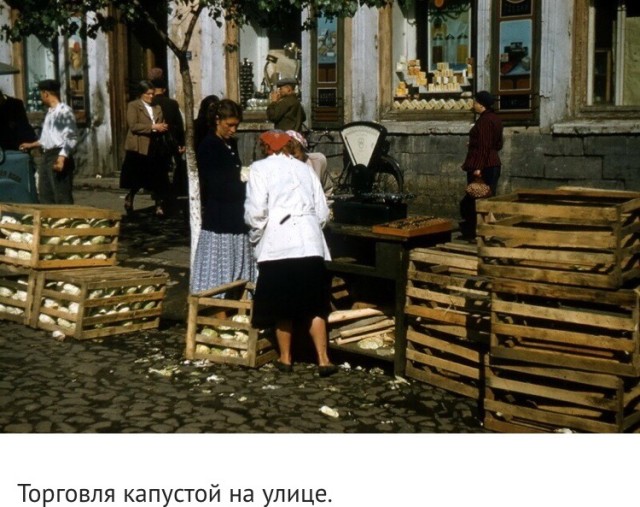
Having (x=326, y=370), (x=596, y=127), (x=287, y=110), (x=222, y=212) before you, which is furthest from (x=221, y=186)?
(x=596, y=127)

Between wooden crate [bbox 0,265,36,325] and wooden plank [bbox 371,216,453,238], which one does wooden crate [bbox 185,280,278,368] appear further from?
wooden crate [bbox 0,265,36,325]

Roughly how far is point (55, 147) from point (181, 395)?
5376 mm

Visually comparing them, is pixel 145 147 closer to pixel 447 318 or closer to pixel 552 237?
pixel 447 318

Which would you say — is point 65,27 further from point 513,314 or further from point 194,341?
point 513,314

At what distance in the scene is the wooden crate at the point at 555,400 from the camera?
5.21 meters

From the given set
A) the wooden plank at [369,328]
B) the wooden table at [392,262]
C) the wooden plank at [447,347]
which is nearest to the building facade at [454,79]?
the wooden table at [392,262]

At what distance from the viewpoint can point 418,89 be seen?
14461 millimetres

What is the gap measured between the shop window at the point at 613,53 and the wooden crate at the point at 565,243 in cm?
715

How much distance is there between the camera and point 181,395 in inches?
249

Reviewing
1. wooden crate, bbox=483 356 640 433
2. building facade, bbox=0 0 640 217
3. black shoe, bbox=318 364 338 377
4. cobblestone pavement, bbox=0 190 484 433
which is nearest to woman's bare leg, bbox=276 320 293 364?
cobblestone pavement, bbox=0 190 484 433

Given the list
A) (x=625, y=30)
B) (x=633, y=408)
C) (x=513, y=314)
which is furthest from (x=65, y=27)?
(x=625, y=30)

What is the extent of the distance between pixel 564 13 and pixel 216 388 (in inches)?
320

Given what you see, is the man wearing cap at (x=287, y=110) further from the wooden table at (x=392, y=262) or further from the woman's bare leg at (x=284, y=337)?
the woman's bare leg at (x=284, y=337)

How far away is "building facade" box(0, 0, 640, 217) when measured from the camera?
12508mm
